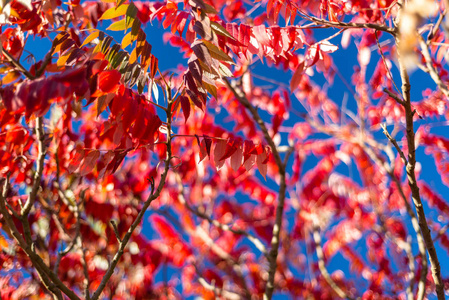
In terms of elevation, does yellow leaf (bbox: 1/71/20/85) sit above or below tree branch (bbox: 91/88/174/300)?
above

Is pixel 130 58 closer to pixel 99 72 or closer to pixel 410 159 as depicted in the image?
pixel 99 72

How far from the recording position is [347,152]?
658 cm


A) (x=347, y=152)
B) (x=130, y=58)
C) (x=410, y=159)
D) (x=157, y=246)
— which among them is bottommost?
(x=157, y=246)

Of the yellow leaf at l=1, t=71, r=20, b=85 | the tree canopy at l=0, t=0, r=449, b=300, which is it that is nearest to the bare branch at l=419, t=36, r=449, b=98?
the tree canopy at l=0, t=0, r=449, b=300

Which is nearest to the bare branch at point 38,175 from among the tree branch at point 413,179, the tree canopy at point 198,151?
the tree canopy at point 198,151

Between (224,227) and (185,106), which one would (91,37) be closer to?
(185,106)

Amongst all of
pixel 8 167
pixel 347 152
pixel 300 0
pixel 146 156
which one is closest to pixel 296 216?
pixel 347 152

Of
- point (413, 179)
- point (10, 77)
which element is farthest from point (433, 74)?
point (10, 77)

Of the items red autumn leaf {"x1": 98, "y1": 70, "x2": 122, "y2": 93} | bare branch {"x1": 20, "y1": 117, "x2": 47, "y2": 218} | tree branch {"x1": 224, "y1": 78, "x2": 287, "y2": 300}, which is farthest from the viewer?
tree branch {"x1": 224, "y1": 78, "x2": 287, "y2": 300}

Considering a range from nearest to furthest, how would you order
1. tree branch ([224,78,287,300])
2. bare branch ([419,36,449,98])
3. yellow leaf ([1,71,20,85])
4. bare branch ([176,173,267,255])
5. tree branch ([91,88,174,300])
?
1. tree branch ([91,88,174,300])
2. bare branch ([419,36,449,98])
3. yellow leaf ([1,71,20,85])
4. tree branch ([224,78,287,300])
5. bare branch ([176,173,267,255])

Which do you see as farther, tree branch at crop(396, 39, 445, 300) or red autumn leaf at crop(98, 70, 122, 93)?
tree branch at crop(396, 39, 445, 300)

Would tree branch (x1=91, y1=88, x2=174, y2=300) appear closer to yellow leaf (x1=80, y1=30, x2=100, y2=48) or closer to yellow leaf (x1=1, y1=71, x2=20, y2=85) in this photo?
yellow leaf (x1=80, y1=30, x2=100, y2=48)

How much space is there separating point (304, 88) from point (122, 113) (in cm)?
497

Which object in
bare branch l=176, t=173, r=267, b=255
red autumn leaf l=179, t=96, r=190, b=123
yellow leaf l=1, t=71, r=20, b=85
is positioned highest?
red autumn leaf l=179, t=96, r=190, b=123
